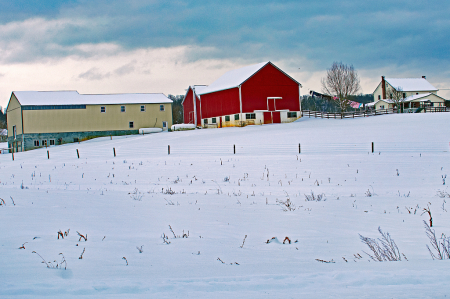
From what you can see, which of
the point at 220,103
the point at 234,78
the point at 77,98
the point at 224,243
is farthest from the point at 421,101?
the point at 224,243

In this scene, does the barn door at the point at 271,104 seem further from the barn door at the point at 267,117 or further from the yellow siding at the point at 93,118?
the yellow siding at the point at 93,118

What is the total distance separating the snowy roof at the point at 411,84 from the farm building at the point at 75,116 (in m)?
56.1

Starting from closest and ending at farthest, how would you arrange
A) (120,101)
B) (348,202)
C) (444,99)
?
(348,202) < (120,101) < (444,99)

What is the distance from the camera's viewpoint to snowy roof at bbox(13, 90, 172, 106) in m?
56.5

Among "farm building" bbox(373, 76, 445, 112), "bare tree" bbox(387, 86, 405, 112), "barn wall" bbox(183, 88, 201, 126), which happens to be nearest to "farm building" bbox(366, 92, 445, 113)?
"farm building" bbox(373, 76, 445, 112)

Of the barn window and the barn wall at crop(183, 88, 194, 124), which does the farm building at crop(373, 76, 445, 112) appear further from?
the barn wall at crop(183, 88, 194, 124)

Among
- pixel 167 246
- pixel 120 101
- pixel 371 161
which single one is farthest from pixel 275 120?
pixel 167 246

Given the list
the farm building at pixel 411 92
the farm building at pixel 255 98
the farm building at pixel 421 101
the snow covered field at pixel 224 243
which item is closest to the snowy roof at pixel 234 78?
the farm building at pixel 255 98

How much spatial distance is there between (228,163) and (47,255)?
59.0 feet

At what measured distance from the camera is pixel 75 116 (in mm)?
56938

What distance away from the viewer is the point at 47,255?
5969 millimetres

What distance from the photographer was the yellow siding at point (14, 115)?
183ft

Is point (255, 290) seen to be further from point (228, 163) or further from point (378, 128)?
point (378, 128)

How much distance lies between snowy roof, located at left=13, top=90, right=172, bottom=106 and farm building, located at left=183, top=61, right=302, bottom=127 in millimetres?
10159
